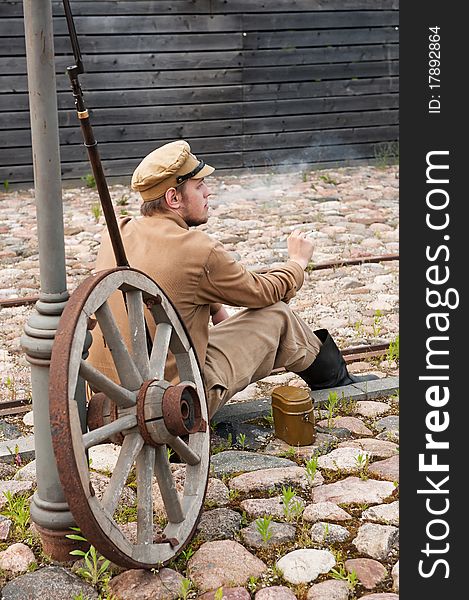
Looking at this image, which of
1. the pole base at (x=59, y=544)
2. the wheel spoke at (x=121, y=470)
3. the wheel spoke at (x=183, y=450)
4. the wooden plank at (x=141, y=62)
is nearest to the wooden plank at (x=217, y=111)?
the wooden plank at (x=141, y=62)

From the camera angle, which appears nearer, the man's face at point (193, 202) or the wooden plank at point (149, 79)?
the man's face at point (193, 202)

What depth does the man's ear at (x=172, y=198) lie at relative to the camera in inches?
167

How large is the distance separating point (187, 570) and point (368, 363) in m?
2.57

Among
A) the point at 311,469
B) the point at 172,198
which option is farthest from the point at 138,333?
the point at 311,469

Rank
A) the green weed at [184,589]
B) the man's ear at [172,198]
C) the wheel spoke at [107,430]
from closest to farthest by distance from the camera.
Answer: the wheel spoke at [107,430] < the green weed at [184,589] < the man's ear at [172,198]

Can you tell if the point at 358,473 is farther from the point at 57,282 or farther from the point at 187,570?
the point at 57,282

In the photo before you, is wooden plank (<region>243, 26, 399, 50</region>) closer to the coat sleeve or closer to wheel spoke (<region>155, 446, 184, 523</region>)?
the coat sleeve

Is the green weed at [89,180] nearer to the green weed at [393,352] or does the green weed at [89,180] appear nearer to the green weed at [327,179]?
the green weed at [327,179]

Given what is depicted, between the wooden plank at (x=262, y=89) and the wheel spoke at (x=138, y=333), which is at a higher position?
the wooden plank at (x=262, y=89)

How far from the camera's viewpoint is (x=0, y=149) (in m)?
11.7

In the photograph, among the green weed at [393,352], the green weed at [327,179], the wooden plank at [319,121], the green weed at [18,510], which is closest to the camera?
the green weed at [18,510]

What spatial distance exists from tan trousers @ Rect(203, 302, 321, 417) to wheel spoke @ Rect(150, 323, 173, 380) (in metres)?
0.67

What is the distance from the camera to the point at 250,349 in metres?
4.55

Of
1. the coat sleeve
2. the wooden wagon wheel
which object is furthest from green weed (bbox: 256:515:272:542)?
the coat sleeve
